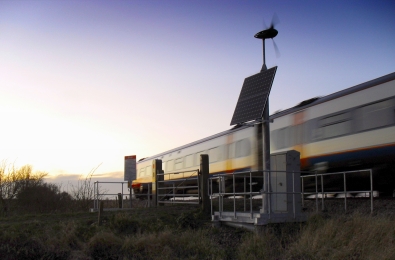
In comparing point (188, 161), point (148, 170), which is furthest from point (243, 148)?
point (148, 170)

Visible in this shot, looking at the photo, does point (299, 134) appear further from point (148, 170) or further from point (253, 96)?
point (148, 170)

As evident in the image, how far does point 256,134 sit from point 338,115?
555 centimetres

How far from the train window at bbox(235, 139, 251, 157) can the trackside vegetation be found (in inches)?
335

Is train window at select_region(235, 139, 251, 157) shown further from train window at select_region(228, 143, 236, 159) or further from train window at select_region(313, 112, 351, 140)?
train window at select_region(313, 112, 351, 140)

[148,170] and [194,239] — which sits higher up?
Answer: [148,170]

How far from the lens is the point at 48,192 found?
81.1 ft

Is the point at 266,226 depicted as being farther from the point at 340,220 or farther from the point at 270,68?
the point at 270,68

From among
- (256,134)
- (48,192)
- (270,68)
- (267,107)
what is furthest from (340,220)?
(48,192)

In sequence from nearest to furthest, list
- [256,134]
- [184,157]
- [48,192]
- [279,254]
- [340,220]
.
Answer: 1. [279,254]
2. [340,220]
3. [256,134]
4. [48,192]
5. [184,157]

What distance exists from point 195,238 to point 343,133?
726cm

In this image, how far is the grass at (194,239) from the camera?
9.53m

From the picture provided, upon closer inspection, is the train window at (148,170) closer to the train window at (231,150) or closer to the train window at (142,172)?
the train window at (142,172)

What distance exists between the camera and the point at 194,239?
11.1 meters

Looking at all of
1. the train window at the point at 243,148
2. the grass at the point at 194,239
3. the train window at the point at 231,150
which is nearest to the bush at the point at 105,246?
the grass at the point at 194,239
